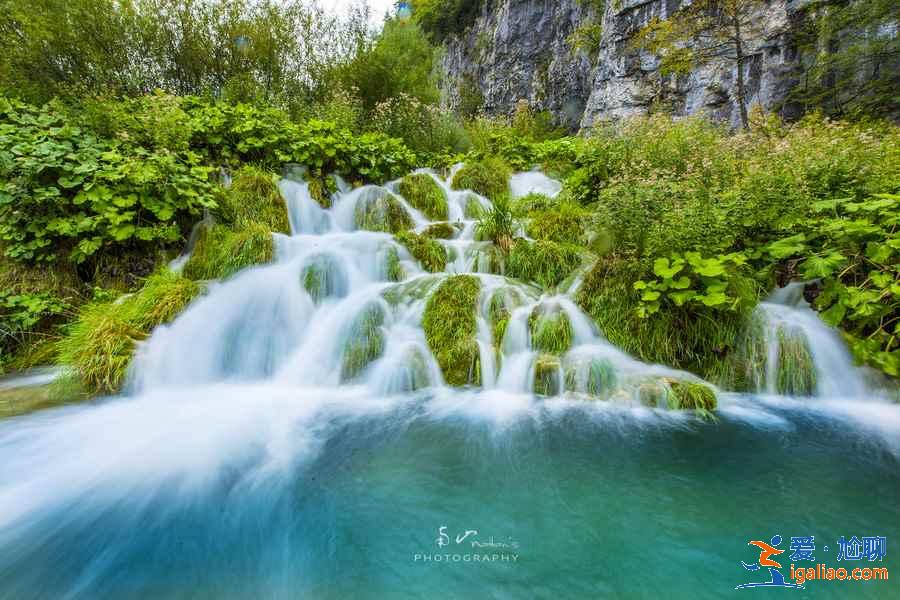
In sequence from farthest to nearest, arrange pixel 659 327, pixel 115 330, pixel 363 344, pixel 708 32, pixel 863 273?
1. pixel 708 32
2. pixel 363 344
3. pixel 659 327
4. pixel 115 330
5. pixel 863 273

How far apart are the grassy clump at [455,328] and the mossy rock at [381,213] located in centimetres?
259

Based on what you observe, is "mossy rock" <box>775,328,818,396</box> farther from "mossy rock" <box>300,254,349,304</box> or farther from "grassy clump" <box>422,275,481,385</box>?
"mossy rock" <box>300,254,349,304</box>

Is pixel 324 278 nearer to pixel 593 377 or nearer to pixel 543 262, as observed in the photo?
pixel 543 262

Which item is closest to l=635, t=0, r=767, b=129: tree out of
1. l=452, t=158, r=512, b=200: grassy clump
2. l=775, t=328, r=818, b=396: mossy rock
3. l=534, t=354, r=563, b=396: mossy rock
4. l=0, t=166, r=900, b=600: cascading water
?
l=452, t=158, r=512, b=200: grassy clump

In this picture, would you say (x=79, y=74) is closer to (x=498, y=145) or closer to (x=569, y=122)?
(x=498, y=145)

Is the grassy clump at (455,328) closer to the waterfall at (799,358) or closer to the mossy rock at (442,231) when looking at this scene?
the mossy rock at (442,231)

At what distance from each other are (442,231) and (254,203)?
9.77ft

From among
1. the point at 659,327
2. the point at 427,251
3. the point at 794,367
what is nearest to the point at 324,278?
the point at 427,251

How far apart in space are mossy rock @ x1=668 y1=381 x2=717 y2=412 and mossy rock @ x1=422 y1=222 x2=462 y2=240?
13.1 ft

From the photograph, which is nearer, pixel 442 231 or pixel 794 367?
pixel 794 367

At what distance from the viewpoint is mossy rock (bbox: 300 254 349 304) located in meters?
4.82

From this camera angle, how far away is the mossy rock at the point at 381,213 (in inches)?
263

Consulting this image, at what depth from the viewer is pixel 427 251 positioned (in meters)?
5.46

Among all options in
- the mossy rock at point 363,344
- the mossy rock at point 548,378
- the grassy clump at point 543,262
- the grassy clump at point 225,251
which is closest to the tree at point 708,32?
the grassy clump at point 543,262
